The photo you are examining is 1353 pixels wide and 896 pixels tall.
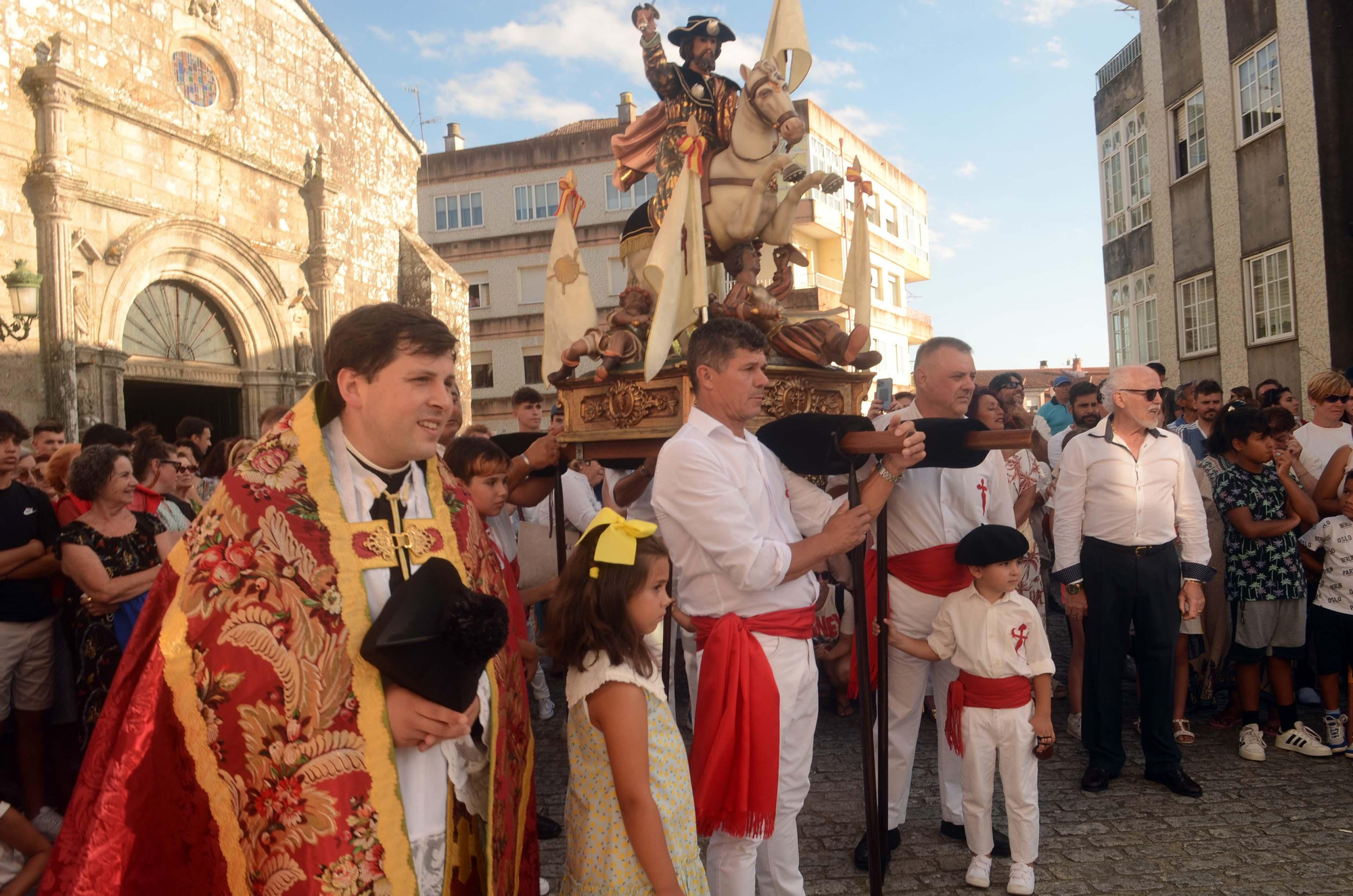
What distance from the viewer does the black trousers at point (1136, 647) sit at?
488cm

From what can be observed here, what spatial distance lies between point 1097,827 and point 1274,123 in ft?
40.2

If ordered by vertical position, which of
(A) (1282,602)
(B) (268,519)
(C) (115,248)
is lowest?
(A) (1282,602)

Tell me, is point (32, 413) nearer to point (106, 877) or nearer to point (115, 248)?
point (115, 248)

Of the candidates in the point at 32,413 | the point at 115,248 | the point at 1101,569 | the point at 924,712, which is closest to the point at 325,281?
the point at 115,248

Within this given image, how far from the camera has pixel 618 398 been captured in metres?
4.49

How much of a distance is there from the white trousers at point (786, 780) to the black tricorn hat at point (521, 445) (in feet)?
5.28

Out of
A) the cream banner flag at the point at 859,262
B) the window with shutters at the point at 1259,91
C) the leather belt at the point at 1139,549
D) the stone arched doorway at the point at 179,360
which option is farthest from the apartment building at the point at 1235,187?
the stone arched doorway at the point at 179,360

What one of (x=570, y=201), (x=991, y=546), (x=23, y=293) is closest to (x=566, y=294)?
(x=570, y=201)

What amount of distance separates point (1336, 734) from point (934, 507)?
3.05 meters

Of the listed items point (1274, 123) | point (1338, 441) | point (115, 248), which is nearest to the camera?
point (1338, 441)

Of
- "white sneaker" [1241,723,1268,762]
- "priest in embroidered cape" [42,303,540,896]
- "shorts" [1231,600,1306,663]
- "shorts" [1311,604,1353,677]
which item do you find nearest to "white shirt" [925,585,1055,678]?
"white sneaker" [1241,723,1268,762]

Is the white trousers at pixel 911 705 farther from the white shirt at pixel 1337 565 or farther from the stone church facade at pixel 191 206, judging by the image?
the stone church facade at pixel 191 206

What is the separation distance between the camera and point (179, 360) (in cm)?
1360

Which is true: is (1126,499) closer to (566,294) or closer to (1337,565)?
(1337,565)
